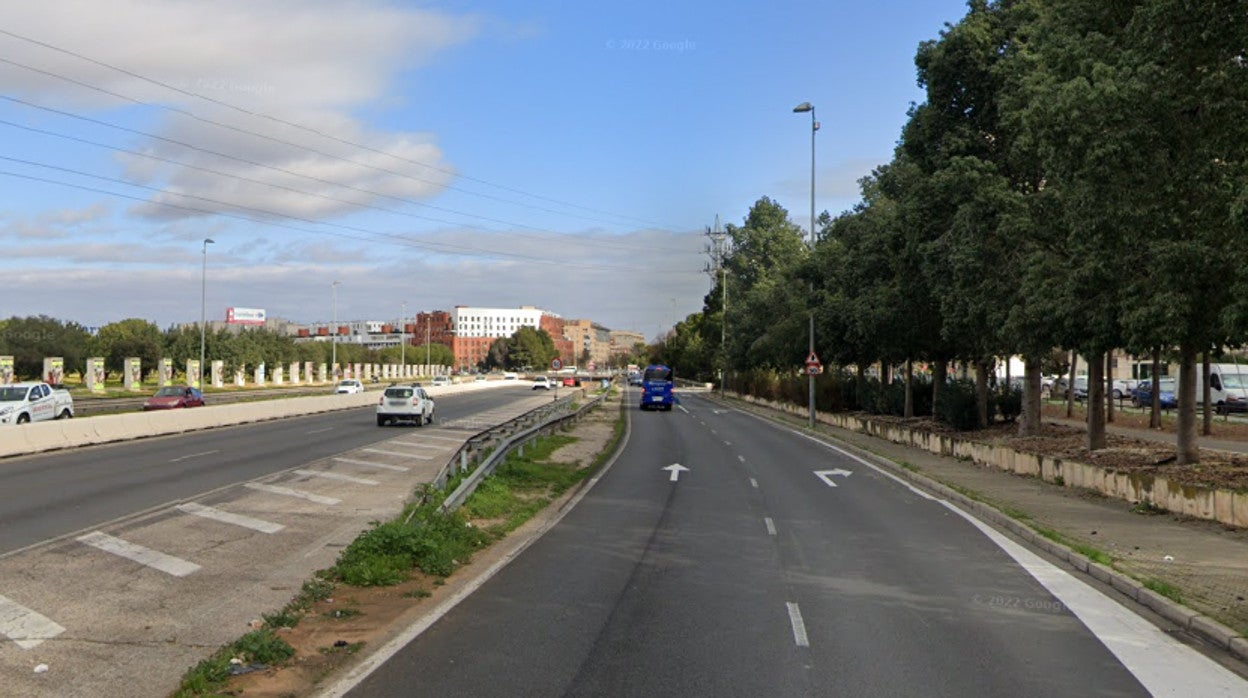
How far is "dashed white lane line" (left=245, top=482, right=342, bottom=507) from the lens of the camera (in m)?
18.4

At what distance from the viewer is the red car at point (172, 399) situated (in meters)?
43.4

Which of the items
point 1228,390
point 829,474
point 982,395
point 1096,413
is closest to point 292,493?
point 829,474

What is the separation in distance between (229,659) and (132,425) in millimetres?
27871

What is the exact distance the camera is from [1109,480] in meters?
19.1

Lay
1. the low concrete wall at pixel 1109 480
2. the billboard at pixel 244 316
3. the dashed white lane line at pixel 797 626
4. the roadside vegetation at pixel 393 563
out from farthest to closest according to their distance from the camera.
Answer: the billboard at pixel 244 316
the low concrete wall at pixel 1109 480
the dashed white lane line at pixel 797 626
the roadside vegetation at pixel 393 563

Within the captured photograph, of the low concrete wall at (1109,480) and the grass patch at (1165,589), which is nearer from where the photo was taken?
the grass patch at (1165,589)

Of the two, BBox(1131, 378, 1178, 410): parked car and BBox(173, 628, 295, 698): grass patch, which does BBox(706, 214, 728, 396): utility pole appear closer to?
BBox(1131, 378, 1178, 410): parked car

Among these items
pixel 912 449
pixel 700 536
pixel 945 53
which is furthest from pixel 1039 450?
pixel 700 536

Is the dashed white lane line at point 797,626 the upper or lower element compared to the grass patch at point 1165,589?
lower

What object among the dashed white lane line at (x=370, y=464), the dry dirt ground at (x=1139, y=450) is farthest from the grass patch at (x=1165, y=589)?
the dashed white lane line at (x=370, y=464)

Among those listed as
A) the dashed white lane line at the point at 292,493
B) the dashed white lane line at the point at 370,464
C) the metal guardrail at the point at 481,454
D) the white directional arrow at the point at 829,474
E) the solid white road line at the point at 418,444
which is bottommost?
the white directional arrow at the point at 829,474

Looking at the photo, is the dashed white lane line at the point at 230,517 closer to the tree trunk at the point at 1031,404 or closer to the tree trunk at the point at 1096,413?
the tree trunk at the point at 1096,413

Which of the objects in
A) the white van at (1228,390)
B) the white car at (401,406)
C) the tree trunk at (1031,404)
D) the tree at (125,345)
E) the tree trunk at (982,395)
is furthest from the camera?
the tree at (125,345)

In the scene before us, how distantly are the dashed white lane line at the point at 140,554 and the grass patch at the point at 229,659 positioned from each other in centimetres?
375
